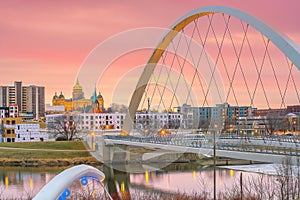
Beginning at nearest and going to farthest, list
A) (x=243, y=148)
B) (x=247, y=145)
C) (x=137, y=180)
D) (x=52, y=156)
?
(x=243, y=148), (x=247, y=145), (x=137, y=180), (x=52, y=156)

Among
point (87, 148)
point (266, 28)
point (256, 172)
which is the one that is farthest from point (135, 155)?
point (266, 28)

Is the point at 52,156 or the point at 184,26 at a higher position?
the point at 184,26

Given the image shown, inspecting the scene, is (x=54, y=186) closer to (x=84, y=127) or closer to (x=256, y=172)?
(x=256, y=172)

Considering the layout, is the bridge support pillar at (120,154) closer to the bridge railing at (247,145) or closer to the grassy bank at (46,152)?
the grassy bank at (46,152)

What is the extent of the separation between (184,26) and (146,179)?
461 inches

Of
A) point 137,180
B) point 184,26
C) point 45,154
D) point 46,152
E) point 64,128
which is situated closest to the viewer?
point 137,180

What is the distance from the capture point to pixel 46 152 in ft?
181

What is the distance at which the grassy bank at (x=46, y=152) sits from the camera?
169 ft

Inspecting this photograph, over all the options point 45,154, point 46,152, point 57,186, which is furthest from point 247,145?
point 46,152

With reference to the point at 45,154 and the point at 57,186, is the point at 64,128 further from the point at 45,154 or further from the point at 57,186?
the point at 57,186

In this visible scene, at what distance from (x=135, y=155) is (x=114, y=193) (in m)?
20.7

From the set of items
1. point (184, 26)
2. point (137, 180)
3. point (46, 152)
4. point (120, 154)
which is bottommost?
point (137, 180)

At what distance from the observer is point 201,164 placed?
45.1m

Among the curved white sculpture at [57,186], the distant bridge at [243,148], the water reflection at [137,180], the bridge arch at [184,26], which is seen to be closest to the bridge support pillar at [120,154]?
the water reflection at [137,180]
